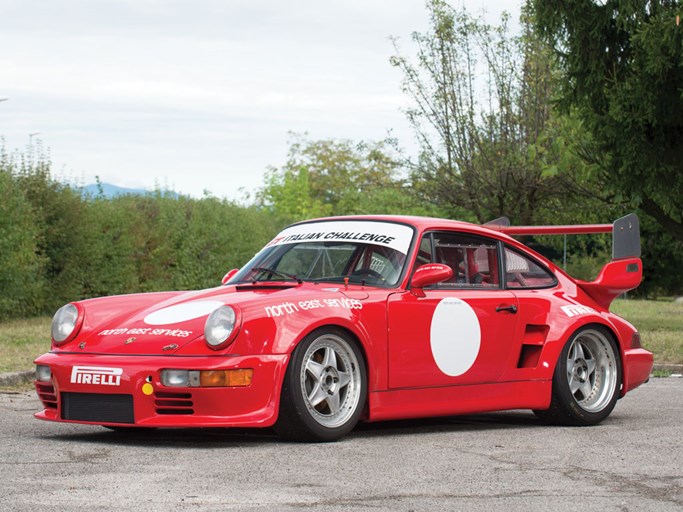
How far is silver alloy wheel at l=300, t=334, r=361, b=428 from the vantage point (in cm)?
726

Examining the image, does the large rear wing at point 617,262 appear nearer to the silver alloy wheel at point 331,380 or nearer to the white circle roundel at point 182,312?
the silver alloy wheel at point 331,380

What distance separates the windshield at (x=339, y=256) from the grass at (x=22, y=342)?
15.3ft

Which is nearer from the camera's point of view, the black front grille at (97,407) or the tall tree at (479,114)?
the black front grille at (97,407)

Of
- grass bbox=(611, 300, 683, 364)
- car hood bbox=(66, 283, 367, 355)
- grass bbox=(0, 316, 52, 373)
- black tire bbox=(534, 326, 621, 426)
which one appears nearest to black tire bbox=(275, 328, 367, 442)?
car hood bbox=(66, 283, 367, 355)

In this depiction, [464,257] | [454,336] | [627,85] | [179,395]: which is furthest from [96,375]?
[627,85]

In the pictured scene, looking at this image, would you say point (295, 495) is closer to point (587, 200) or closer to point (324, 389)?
point (324, 389)

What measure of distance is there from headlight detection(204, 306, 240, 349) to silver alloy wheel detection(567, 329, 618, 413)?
9.13ft

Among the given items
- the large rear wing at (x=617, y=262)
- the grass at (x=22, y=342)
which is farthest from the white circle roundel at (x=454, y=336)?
the grass at (x=22, y=342)

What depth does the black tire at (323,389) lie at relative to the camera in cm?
707

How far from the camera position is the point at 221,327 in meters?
7.02

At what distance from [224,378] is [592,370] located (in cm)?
317

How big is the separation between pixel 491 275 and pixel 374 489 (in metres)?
3.26

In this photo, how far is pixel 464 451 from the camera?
23.2 ft

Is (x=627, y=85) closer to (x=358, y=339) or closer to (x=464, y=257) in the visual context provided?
(x=464, y=257)
